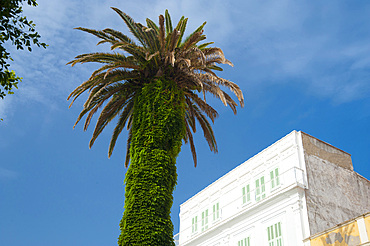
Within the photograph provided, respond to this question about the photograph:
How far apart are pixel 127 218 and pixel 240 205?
17519 millimetres

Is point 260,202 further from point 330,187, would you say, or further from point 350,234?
point 350,234

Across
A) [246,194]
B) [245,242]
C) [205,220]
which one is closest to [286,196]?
[246,194]

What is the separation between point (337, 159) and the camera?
2989 centimetres

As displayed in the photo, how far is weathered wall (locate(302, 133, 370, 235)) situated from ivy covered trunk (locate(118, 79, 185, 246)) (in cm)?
1350

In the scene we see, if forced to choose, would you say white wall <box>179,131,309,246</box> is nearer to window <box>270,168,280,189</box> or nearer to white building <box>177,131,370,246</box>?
white building <box>177,131,370,246</box>

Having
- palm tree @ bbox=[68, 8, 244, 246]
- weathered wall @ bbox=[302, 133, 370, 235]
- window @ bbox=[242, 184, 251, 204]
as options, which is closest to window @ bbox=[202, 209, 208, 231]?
window @ bbox=[242, 184, 251, 204]

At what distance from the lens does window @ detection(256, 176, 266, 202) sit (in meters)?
28.5

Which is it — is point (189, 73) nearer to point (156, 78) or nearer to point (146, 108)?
point (156, 78)

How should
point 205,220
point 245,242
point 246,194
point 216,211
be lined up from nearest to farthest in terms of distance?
point 245,242
point 246,194
point 216,211
point 205,220

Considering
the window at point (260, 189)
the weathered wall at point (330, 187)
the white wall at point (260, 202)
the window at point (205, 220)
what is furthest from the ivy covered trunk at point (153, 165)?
the window at point (205, 220)

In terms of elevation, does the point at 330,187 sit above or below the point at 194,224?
below

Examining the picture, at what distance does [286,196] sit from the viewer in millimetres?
26344

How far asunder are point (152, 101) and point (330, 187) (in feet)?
56.8

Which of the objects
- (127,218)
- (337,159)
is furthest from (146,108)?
(337,159)
